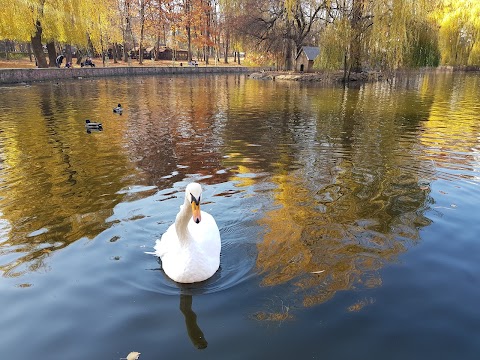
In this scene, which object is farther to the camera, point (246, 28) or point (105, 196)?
point (246, 28)

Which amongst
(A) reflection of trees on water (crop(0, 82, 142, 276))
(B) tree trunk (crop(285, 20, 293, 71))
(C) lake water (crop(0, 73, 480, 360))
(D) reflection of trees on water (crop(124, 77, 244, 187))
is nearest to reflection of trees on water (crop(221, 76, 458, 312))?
(C) lake water (crop(0, 73, 480, 360))

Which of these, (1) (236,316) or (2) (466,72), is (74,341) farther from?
(2) (466,72)

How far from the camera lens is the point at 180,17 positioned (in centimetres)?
6162

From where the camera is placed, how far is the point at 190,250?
15.0 ft

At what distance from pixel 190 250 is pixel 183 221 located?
37 centimetres

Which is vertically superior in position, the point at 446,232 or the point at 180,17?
the point at 180,17

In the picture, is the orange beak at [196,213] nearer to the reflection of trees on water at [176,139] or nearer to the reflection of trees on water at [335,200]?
the reflection of trees on water at [335,200]

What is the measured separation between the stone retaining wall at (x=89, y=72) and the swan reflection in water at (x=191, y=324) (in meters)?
32.5

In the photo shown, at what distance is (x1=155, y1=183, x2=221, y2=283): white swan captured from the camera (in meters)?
4.39

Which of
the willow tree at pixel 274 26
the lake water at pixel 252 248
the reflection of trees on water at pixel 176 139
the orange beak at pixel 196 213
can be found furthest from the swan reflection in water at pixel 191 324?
the willow tree at pixel 274 26

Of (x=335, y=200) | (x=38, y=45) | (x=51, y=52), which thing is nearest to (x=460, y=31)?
(x=38, y=45)

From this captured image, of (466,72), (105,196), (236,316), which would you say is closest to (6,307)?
(236,316)

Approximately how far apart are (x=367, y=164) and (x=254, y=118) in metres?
8.00

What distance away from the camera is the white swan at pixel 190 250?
439cm
